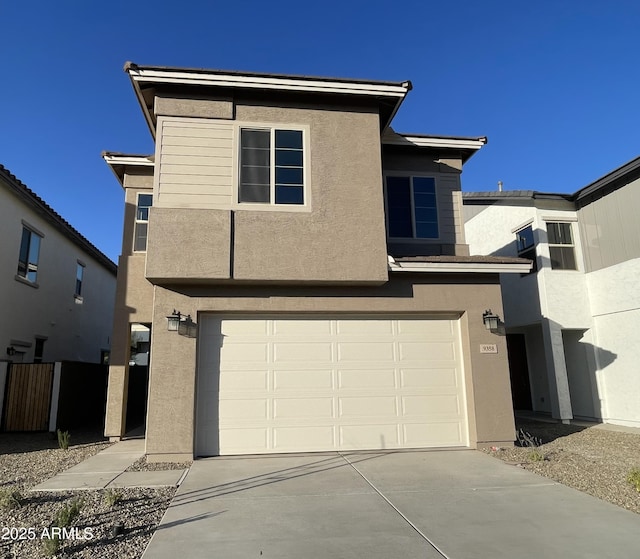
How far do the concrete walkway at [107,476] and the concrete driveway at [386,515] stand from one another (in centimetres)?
42

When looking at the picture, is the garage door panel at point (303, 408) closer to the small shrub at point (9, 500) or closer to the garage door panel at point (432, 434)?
the garage door panel at point (432, 434)

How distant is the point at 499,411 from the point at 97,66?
11.4 m

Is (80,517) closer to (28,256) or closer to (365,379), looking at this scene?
(365,379)

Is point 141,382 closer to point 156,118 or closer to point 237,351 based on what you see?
point 237,351

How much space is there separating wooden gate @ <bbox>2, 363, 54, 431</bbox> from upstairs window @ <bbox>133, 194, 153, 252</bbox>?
152 inches

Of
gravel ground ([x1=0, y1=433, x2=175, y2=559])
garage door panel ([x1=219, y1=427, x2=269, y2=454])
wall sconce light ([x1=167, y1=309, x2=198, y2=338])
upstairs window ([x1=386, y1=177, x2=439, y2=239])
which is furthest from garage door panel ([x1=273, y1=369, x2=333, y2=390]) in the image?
upstairs window ([x1=386, y1=177, x2=439, y2=239])

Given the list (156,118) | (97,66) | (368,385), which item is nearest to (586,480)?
(368,385)

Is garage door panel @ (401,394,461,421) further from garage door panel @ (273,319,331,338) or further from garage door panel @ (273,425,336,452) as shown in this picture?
garage door panel @ (273,319,331,338)

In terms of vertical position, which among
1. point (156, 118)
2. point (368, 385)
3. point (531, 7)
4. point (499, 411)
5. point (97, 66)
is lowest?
point (499, 411)

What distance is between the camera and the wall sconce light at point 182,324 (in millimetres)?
8094

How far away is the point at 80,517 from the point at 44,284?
445 inches

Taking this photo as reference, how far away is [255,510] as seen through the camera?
531 cm

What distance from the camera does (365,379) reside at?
877 cm

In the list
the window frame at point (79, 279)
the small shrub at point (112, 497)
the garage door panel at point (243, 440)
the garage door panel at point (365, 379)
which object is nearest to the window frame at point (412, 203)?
the garage door panel at point (365, 379)
